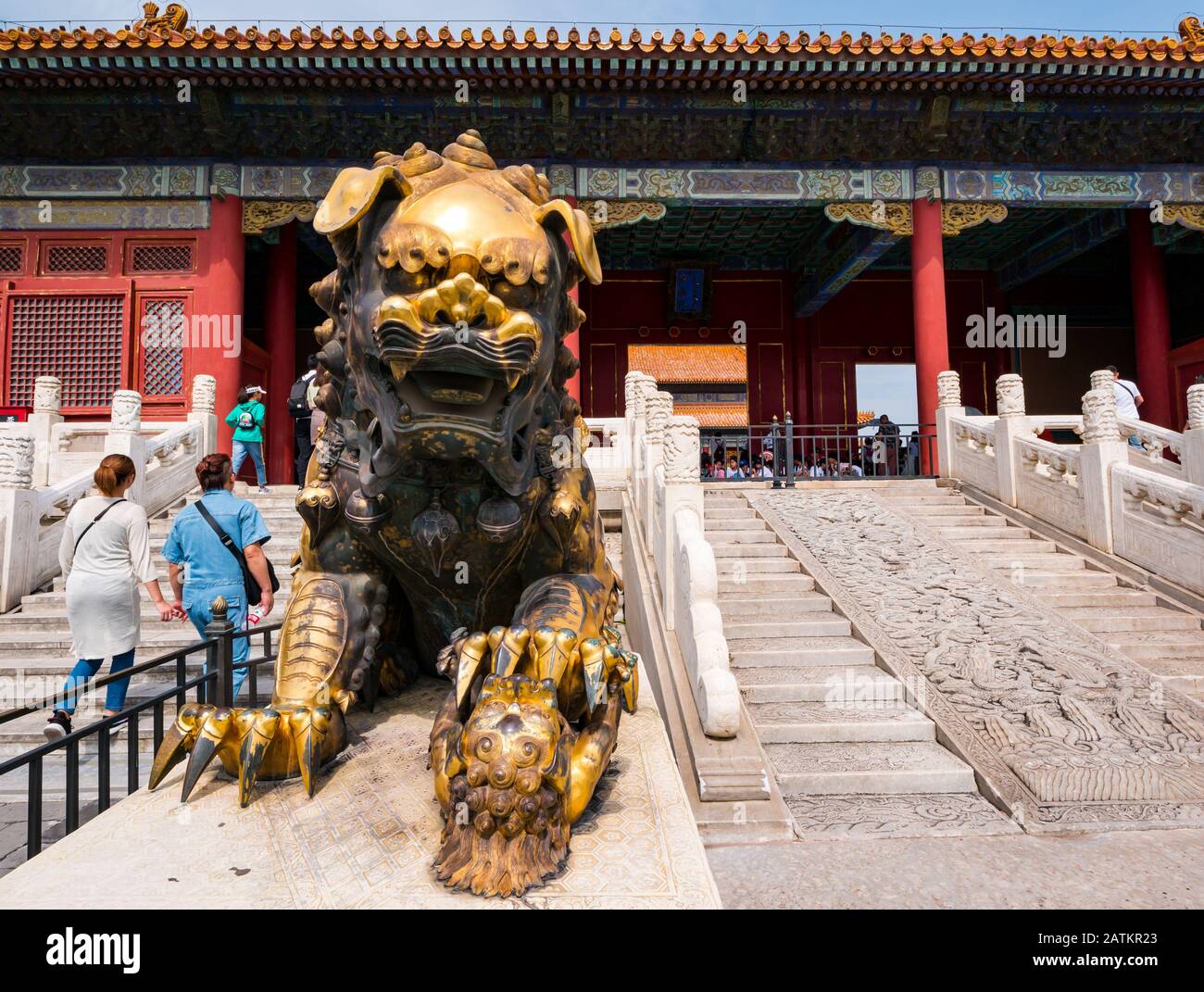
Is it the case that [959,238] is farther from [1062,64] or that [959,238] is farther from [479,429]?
[479,429]

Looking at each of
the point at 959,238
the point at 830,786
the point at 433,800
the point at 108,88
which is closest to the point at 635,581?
the point at 830,786

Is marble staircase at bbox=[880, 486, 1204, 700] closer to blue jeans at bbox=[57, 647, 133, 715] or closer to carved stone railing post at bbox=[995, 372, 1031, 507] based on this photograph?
carved stone railing post at bbox=[995, 372, 1031, 507]

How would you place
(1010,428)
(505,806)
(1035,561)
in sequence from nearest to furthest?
(505,806)
(1035,561)
(1010,428)

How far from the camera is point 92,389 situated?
30.3 feet

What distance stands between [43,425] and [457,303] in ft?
25.1

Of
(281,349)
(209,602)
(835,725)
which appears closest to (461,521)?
(209,602)

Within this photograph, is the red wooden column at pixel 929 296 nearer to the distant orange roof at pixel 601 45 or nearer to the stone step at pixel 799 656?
the distant orange roof at pixel 601 45

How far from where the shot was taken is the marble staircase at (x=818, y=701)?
3.64 meters

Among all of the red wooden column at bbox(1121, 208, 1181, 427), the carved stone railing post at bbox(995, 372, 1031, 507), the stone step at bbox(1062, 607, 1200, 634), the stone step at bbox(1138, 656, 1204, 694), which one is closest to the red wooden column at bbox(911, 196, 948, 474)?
the carved stone railing post at bbox(995, 372, 1031, 507)

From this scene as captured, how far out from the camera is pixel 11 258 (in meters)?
9.23

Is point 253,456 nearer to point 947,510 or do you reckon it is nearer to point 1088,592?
point 947,510

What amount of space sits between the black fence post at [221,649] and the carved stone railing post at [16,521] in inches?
156

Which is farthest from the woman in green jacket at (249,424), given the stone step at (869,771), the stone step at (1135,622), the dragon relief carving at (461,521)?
the stone step at (1135,622)

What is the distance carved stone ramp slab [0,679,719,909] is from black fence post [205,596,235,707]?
0.76 metres
